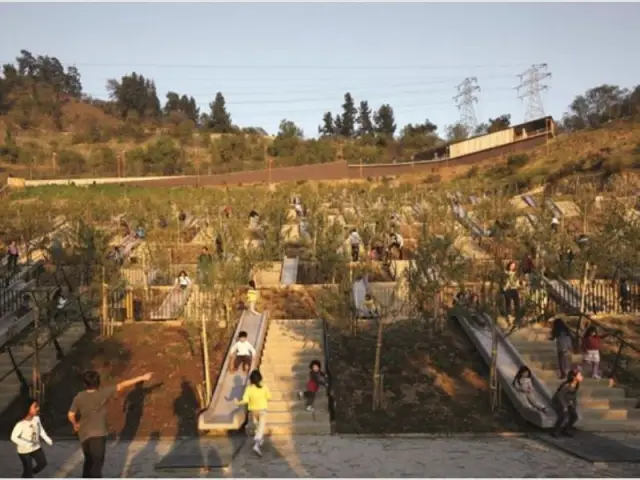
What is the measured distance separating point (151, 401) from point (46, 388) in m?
2.00

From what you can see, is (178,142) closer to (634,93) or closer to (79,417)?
(634,93)

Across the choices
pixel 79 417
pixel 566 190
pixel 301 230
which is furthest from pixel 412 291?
pixel 566 190

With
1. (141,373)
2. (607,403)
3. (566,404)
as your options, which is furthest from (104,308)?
(607,403)

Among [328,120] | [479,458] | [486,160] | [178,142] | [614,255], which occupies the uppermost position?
[328,120]

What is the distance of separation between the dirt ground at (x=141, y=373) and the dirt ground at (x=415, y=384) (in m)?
2.50

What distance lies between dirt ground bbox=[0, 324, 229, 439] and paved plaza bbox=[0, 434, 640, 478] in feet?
2.90

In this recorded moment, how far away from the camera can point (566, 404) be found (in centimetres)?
1094

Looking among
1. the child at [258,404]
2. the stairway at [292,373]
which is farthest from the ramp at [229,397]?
the child at [258,404]

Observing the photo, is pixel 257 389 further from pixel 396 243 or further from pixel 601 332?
pixel 396 243

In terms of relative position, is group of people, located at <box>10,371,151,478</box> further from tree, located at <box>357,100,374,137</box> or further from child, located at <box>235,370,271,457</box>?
tree, located at <box>357,100,374,137</box>

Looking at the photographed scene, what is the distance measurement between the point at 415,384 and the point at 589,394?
3006 millimetres

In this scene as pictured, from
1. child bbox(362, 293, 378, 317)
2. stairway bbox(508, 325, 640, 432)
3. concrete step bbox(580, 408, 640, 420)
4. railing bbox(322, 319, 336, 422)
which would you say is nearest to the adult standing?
railing bbox(322, 319, 336, 422)

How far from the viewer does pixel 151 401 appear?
12578 mm

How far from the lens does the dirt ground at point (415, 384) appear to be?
1179 centimetres
